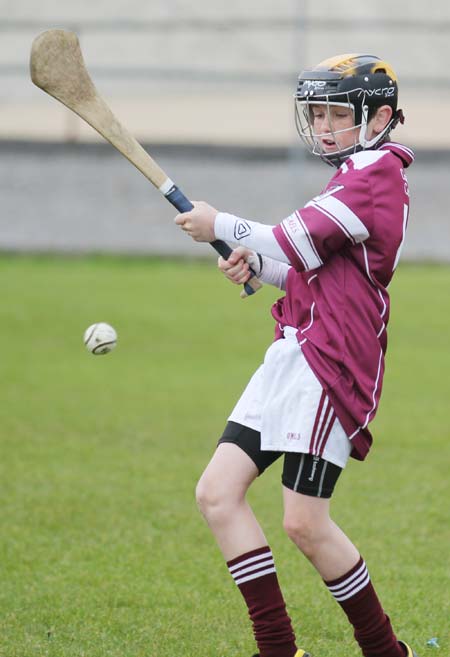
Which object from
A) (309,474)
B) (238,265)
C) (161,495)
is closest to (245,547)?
(309,474)

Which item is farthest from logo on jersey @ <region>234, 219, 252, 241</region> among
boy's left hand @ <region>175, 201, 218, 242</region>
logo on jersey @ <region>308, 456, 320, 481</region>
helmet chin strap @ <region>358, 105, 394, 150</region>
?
logo on jersey @ <region>308, 456, 320, 481</region>

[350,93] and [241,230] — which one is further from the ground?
[350,93]

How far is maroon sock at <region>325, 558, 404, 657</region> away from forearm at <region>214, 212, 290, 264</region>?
41.1 inches

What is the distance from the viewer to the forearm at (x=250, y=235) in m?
3.87

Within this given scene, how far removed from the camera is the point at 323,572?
4.00 meters

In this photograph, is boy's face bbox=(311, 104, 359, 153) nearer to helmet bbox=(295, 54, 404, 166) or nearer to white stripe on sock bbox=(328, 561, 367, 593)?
helmet bbox=(295, 54, 404, 166)

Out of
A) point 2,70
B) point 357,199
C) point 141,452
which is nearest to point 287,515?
point 357,199

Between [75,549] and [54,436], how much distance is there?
2.53m

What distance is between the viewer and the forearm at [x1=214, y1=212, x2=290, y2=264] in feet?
12.7

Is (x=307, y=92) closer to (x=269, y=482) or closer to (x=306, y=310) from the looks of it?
(x=306, y=310)

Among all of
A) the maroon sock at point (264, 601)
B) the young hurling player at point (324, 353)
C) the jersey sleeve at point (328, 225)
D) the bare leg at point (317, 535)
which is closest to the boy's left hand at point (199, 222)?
the young hurling player at point (324, 353)

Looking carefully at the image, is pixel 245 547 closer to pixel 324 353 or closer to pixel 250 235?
pixel 324 353

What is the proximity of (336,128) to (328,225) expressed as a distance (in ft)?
1.44

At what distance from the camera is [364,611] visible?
4.04 meters
